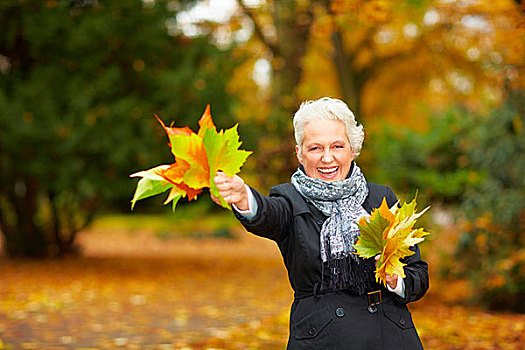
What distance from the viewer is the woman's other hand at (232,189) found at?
2.23 meters

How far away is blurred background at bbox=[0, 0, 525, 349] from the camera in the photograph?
25.4 feet

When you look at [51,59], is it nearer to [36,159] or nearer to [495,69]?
[36,159]

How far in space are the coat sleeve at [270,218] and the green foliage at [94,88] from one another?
8.74m

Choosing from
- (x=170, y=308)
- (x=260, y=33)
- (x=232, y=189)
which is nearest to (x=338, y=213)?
(x=232, y=189)

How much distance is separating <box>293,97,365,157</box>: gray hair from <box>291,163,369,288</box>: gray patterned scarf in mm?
134

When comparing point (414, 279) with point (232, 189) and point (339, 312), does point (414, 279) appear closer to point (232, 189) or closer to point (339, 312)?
point (339, 312)

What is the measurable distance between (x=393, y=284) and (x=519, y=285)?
596cm

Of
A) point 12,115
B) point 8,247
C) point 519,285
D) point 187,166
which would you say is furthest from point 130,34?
point 187,166

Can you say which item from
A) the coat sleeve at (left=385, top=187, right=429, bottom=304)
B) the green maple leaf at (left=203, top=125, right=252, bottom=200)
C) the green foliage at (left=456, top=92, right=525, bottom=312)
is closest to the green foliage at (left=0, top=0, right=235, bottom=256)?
the green foliage at (left=456, top=92, right=525, bottom=312)

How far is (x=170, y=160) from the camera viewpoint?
11.8m

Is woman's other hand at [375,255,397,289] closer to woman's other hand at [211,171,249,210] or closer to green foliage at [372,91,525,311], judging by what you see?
woman's other hand at [211,171,249,210]


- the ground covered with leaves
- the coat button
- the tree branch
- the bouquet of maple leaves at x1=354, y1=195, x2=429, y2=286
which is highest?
the tree branch

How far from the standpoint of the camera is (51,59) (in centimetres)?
1191

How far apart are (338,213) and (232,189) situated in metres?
0.52
